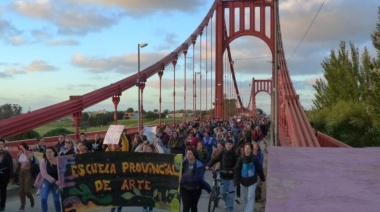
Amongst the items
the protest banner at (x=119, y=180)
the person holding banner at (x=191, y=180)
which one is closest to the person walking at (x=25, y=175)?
the protest banner at (x=119, y=180)

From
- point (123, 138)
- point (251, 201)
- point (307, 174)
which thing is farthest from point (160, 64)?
point (307, 174)

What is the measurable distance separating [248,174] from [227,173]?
3.78 ft

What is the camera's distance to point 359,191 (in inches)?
238

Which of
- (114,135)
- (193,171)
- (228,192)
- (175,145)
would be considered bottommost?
(228,192)

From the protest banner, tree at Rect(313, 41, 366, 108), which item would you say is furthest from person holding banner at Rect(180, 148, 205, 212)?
tree at Rect(313, 41, 366, 108)

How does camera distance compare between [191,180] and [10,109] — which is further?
[10,109]

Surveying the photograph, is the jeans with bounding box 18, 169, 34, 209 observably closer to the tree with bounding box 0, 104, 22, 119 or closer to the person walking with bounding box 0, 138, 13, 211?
the person walking with bounding box 0, 138, 13, 211

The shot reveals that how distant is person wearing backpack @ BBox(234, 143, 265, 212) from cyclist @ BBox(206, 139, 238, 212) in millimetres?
996

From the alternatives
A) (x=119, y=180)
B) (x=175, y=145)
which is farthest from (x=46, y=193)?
(x=175, y=145)

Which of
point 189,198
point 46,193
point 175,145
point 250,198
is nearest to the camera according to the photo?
point 189,198

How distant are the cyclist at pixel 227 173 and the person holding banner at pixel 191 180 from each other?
74.2 inches

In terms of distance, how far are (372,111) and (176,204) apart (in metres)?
16.4

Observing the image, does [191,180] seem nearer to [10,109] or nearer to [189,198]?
[189,198]

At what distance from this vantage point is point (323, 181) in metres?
6.59
